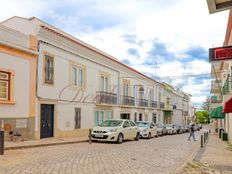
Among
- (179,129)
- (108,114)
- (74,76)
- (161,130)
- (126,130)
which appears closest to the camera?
(126,130)

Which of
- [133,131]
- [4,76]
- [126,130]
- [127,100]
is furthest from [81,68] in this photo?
[127,100]

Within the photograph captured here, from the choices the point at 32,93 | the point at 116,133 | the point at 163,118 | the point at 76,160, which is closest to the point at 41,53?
the point at 32,93

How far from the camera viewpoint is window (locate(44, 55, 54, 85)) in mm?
20703

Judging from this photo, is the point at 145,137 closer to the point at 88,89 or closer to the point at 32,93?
the point at 88,89

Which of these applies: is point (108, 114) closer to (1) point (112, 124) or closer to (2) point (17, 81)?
(1) point (112, 124)

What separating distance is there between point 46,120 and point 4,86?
172 inches

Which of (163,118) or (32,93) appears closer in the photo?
(32,93)

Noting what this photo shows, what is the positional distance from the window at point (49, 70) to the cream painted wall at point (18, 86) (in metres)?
2.08

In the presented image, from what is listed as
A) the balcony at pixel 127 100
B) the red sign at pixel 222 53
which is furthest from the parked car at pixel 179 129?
the red sign at pixel 222 53

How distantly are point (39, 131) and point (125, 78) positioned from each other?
16945 mm

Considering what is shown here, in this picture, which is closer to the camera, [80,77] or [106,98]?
[80,77]

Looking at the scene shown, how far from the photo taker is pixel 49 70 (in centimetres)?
2105

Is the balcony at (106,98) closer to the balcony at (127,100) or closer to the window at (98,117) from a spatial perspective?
the window at (98,117)

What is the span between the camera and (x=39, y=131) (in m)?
19.6
